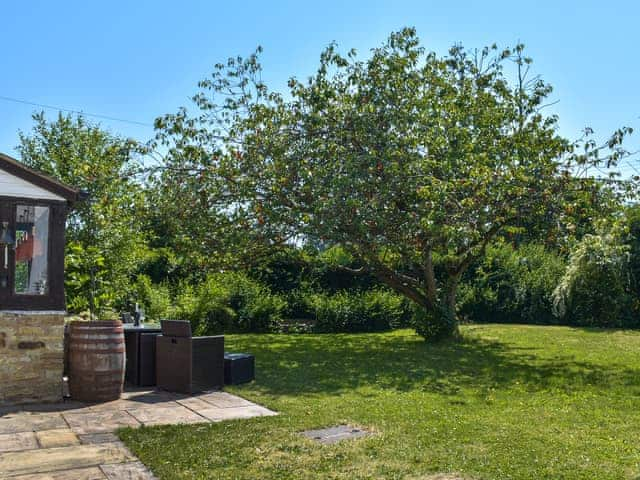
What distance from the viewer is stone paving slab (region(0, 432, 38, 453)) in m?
4.90

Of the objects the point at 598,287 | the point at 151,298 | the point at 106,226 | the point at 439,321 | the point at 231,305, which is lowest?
the point at 439,321

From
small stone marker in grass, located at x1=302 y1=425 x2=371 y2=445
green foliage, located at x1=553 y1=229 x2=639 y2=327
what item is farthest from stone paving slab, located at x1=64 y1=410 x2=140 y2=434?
green foliage, located at x1=553 y1=229 x2=639 y2=327

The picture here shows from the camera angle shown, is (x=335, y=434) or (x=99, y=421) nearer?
(x=335, y=434)

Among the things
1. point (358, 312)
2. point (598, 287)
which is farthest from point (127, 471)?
point (598, 287)

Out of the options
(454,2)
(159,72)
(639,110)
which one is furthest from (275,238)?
(639,110)

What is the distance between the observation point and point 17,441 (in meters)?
5.10

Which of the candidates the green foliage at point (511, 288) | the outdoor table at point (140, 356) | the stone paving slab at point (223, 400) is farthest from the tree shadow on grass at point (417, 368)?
the green foliage at point (511, 288)

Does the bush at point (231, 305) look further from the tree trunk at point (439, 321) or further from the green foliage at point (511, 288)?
the green foliage at point (511, 288)

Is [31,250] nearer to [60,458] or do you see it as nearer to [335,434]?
[60,458]

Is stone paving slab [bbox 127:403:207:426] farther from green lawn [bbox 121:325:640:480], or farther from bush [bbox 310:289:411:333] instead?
bush [bbox 310:289:411:333]

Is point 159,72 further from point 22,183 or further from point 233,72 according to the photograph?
point 22,183

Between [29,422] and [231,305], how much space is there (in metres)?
9.71

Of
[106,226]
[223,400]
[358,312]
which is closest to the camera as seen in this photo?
[223,400]

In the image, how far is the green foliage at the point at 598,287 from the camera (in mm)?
14969
